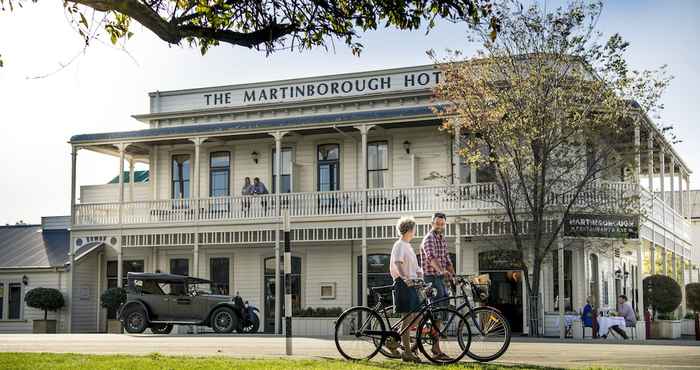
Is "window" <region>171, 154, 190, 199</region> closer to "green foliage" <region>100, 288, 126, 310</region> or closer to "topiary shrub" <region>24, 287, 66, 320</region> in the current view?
"green foliage" <region>100, 288, 126, 310</region>

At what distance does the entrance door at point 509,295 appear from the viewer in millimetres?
28672

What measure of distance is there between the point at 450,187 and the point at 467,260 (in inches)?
112

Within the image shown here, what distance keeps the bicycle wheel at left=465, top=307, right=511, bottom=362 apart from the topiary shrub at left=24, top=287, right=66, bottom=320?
23080 millimetres

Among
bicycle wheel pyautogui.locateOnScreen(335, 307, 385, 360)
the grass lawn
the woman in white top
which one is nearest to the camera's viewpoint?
the grass lawn

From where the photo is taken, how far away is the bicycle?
37.6ft

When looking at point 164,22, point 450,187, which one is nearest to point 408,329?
point 164,22

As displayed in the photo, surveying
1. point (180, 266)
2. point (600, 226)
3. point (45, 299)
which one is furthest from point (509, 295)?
point (45, 299)

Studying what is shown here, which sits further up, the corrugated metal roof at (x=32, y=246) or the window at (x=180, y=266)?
the corrugated metal roof at (x=32, y=246)

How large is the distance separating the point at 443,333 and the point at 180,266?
22924 millimetres

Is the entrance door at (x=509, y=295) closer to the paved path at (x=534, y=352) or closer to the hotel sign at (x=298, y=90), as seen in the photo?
the hotel sign at (x=298, y=90)

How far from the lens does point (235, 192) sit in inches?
1309

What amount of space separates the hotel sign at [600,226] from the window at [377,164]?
23.2ft

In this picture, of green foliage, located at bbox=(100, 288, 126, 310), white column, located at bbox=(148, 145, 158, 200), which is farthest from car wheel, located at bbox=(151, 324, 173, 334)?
white column, located at bbox=(148, 145, 158, 200)

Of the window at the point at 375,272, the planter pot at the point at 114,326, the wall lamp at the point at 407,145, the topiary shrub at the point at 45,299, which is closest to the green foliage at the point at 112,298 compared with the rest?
the planter pot at the point at 114,326
